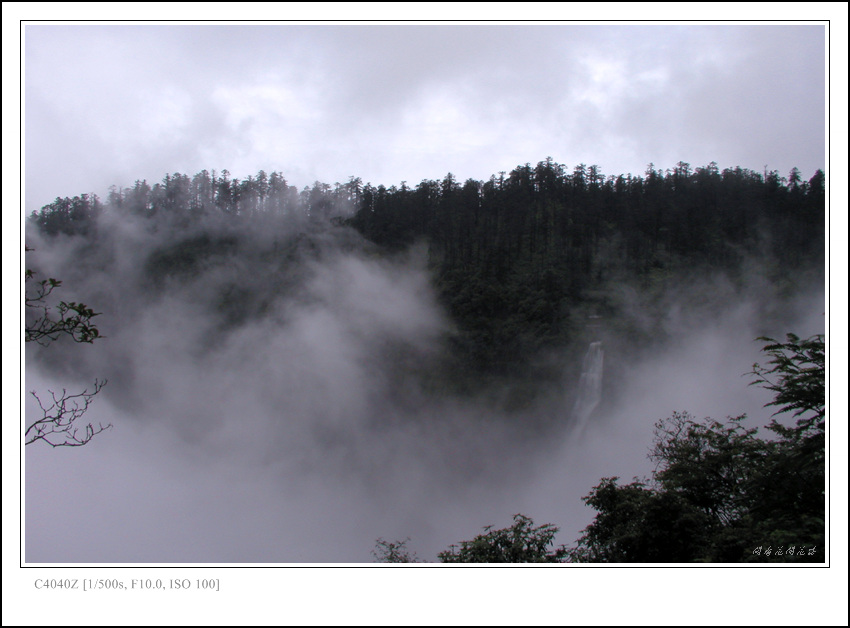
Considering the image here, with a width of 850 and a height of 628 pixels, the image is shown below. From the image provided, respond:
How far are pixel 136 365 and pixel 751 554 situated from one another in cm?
4235

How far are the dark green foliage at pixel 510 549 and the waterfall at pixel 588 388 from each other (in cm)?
2156

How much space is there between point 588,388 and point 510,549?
74.8ft

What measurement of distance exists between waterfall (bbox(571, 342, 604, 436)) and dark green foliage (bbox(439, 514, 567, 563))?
2156 centimetres

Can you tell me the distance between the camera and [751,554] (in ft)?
17.3

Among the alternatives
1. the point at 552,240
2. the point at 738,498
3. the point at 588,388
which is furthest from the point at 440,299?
the point at 738,498

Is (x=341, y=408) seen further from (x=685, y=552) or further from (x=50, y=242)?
(x=685, y=552)

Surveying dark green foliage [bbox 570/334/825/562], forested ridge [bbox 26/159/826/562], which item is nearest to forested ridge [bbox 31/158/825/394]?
forested ridge [bbox 26/159/826/562]

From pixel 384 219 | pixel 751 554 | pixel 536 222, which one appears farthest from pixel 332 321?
pixel 751 554

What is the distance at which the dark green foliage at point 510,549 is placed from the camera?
7242 millimetres

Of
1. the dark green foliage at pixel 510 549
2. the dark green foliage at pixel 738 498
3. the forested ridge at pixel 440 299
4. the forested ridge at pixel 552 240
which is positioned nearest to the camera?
the dark green foliage at pixel 738 498

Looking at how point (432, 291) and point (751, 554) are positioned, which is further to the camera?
point (432, 291)

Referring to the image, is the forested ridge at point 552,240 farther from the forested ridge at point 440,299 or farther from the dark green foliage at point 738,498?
the dark green foliage at point 738,498

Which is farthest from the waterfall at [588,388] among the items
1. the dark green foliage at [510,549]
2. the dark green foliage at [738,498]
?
the dark green foliage at [510,549]

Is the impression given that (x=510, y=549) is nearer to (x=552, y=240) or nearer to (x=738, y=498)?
(x=738, y=498)
